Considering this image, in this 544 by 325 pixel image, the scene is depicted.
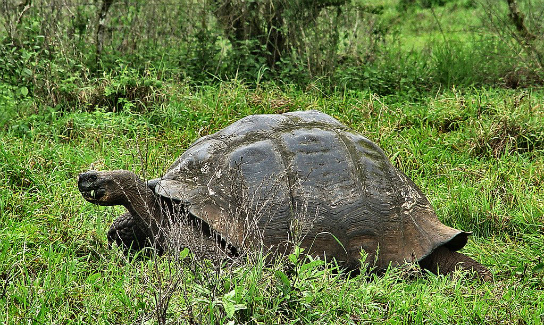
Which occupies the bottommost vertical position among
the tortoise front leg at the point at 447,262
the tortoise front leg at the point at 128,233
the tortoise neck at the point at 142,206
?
the tortoise front leg at the point at 447,262

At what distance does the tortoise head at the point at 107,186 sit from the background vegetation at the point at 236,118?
0.36m

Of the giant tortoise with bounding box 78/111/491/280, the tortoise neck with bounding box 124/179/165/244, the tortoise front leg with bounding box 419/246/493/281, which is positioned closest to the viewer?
the giant tortoise with bounding box 78/111/491/280

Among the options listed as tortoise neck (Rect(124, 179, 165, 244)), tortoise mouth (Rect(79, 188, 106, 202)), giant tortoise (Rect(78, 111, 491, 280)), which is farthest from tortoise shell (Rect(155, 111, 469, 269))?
tortoise mouth (Rect(79, 188, 106, 202))

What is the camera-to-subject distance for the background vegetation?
3.02 meters

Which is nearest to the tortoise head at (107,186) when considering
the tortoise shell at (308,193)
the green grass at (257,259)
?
the tortoise shell at (308,193)

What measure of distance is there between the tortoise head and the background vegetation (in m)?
0.36

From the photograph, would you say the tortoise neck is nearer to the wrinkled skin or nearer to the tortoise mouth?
the wrinkled skin

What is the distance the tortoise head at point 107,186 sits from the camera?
3551mm

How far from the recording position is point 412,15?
11.3 m

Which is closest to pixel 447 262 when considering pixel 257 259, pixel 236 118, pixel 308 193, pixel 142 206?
pixel 308 193

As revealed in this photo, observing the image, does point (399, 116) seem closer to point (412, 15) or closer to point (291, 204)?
point (291, 204)

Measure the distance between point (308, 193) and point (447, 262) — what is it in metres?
0.95

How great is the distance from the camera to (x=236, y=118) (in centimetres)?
583

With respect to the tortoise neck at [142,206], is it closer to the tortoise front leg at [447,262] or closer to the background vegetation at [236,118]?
the background vegetation at [236,118]
